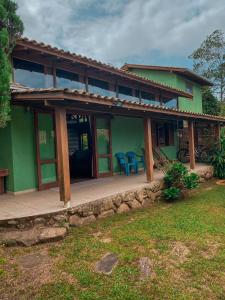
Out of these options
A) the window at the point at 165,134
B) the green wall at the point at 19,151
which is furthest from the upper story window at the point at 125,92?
the green wall at the point at 19,151

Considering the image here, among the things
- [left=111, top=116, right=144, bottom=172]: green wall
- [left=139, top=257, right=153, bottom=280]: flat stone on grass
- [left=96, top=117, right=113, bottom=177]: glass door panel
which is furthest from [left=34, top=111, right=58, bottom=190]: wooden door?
[left=139, top=257, right=153, bottom=280]: flat stone on grass

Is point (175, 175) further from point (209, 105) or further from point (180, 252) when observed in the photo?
point (209, 105)

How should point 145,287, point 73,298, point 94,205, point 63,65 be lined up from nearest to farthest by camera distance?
point 73,298 < point 145,287 < point 94,205 < point 63,65

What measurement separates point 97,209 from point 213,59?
28318mm

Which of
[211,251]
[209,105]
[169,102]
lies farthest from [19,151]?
[209,105]

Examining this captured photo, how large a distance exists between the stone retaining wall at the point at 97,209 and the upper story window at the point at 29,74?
3.84m

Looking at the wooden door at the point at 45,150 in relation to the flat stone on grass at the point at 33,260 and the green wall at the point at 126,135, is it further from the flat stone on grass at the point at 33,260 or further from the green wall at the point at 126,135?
the flat stone on grass at the point at 33,260

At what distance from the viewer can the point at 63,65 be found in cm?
840

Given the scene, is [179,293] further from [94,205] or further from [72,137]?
[72,137]

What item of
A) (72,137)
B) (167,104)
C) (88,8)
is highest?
(88,8)

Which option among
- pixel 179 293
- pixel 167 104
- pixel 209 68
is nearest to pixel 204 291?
pixel 179 293

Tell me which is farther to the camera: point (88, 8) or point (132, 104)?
point (88, 8)

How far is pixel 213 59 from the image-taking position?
97.3ft

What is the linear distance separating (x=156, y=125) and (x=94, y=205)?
817 cm
